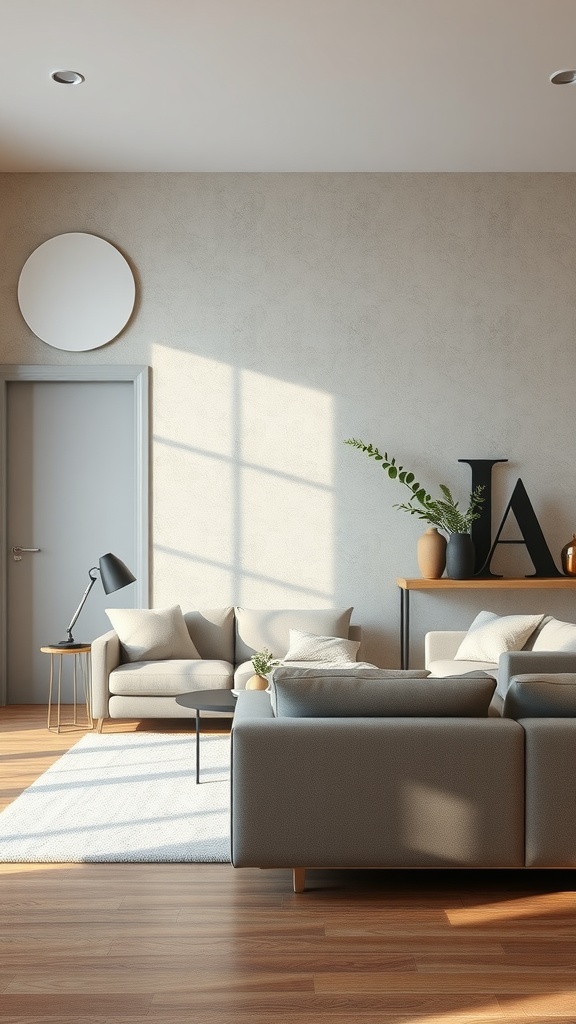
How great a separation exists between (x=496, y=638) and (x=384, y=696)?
7.96ft

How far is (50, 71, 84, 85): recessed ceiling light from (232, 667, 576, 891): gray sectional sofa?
3.65m

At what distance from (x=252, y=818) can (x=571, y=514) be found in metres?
4.06

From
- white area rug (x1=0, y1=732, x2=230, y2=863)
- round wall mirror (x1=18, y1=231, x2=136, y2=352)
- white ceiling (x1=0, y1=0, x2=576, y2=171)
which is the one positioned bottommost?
white area rug (x1=0, y1=732, x2=230, y2=863)

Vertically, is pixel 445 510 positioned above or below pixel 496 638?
above

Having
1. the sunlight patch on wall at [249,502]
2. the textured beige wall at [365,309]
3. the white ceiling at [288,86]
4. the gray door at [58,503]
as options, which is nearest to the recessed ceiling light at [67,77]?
the white ceiling at [288,86]

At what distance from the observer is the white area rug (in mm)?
3521

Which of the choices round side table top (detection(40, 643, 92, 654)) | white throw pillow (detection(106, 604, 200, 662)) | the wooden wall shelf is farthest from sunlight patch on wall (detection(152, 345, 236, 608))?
the wooden wall shelf

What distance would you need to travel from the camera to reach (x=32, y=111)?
5453 millimetres

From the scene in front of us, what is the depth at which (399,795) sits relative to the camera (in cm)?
300

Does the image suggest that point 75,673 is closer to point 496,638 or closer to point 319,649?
point 319,649

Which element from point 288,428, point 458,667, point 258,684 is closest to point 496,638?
point 458,667

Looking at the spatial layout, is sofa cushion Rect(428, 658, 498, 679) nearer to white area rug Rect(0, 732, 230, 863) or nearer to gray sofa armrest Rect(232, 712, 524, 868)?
white area rug Rect(0, 732, 230, 863)

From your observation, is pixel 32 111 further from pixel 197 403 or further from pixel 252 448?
pixel 252 448

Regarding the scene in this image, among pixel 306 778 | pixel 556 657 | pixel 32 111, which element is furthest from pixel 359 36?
pixel 306 778
